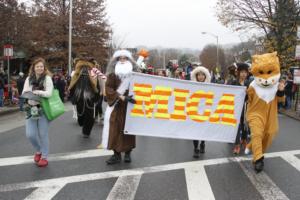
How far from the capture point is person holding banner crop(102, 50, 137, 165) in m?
6.55

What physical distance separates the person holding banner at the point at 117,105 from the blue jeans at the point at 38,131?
954 mm

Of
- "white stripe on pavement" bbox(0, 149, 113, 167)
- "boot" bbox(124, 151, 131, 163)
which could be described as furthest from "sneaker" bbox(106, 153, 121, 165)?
"white stripe on pavement" bbox(0, 149, 113, 167)

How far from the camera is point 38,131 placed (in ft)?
21.6

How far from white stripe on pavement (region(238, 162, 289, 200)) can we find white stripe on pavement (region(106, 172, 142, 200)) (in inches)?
64.1

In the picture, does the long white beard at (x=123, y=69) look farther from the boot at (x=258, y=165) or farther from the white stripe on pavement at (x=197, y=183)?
the boot at (x=258, y=165)

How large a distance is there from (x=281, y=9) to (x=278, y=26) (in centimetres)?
96

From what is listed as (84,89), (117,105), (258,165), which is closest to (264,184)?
(258,165)

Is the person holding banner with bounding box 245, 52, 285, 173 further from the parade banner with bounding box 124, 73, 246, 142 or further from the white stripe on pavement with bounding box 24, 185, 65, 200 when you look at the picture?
the white stripe on pavement with bounding box 24, 185, 65, 200

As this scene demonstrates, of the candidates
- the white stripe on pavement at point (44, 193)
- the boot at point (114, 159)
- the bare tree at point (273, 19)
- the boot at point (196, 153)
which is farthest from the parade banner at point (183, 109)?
the bare tree at point (273, 19)

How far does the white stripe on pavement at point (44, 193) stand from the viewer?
499 cm

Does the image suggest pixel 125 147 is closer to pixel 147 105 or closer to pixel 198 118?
pixel 147 105

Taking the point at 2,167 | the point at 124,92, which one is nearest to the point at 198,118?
the point at 124,92

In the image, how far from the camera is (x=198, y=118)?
277 inches

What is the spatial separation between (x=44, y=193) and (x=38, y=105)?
1740mm
